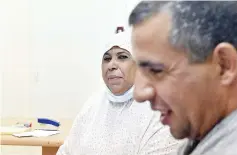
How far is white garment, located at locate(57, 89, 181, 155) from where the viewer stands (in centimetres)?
145

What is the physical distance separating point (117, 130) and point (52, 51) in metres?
2.18

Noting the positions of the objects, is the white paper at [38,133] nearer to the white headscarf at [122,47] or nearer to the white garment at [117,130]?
the white garment at [117,130]

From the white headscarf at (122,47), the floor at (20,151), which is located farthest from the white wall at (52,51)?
the white headscarf at (122,47)

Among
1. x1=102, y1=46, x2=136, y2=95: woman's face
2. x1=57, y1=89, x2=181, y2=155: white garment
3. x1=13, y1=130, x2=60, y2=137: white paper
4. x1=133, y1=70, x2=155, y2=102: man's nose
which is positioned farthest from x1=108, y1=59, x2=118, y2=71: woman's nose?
x1=133, y1=70, x2=155, y2=102: man's nose

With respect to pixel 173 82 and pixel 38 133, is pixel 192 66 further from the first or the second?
pixel 38 133

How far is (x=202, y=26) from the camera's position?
0.56 meters

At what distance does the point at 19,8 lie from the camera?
3.73 metres

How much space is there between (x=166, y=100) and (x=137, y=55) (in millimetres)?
91

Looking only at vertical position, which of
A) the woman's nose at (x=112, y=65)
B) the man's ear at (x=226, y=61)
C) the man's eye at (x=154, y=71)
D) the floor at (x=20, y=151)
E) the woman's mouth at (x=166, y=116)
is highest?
the man's ear at (x=226, y=61)

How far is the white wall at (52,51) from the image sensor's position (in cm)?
365

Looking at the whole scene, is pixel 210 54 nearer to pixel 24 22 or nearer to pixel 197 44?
pixel 197 44

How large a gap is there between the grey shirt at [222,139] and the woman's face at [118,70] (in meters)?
1.16

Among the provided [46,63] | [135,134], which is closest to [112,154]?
[135,134]

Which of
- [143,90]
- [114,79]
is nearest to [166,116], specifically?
[143,90]
